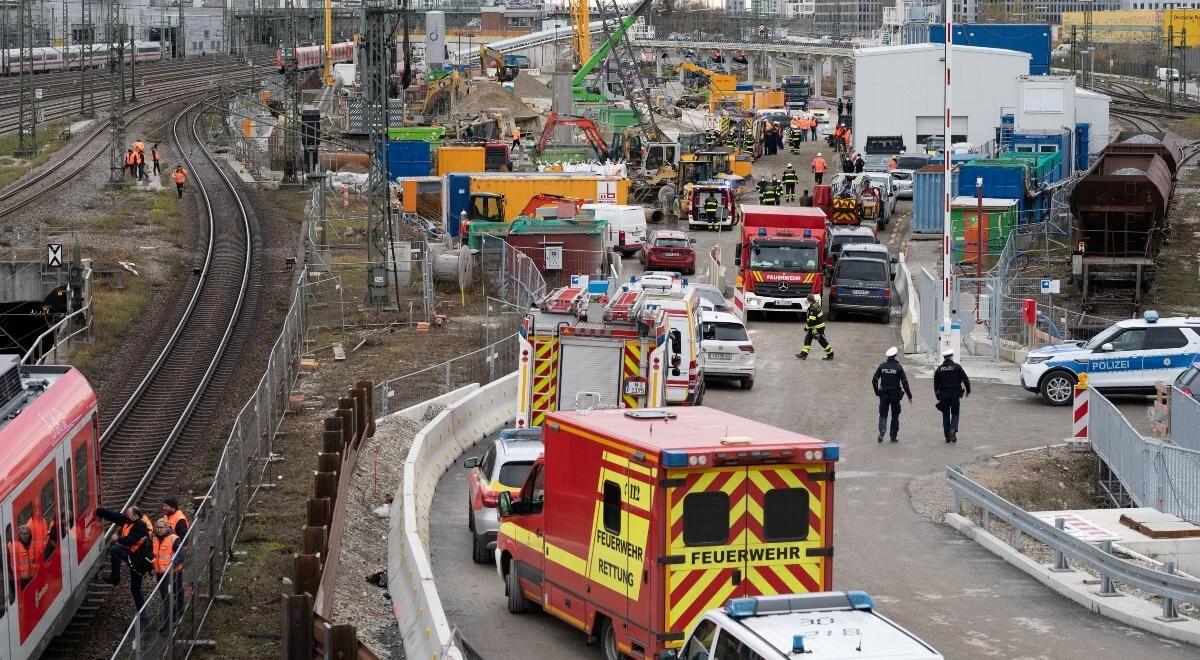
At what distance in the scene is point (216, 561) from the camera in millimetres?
18562

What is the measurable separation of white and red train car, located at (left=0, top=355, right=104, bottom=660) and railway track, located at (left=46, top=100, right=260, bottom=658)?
98cm

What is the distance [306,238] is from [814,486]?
38905mm

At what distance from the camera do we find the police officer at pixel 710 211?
186ft

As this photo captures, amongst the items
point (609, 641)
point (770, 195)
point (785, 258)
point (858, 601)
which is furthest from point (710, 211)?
point (858, 601)

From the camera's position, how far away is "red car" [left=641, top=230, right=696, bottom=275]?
4747cm

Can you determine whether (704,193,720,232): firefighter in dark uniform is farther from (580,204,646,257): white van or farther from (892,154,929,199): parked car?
(892,154,929,199): parked car

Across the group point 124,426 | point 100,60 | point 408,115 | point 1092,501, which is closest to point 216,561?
point 124,426

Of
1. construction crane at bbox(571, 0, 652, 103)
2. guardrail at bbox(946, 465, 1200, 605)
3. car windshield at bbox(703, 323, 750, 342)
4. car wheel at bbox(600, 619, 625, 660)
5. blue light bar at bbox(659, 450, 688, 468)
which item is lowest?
car wheel at bbox(600, 619, 625, 660)

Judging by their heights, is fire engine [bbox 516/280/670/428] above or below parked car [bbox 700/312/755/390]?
above

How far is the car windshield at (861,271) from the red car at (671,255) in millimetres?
7677

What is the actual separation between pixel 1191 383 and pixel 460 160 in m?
43.7

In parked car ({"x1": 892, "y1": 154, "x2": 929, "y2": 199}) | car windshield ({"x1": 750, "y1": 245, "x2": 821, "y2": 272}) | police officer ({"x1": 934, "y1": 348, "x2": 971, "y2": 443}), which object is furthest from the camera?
parked car ({"x1": 892, "y1": 154, "x2": 929, "y2": 199})

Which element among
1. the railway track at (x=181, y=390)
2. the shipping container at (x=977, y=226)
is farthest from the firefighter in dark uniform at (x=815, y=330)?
the shipping container at (x=977, y=226)

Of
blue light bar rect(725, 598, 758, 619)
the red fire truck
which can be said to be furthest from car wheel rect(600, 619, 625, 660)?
the red fire truck
